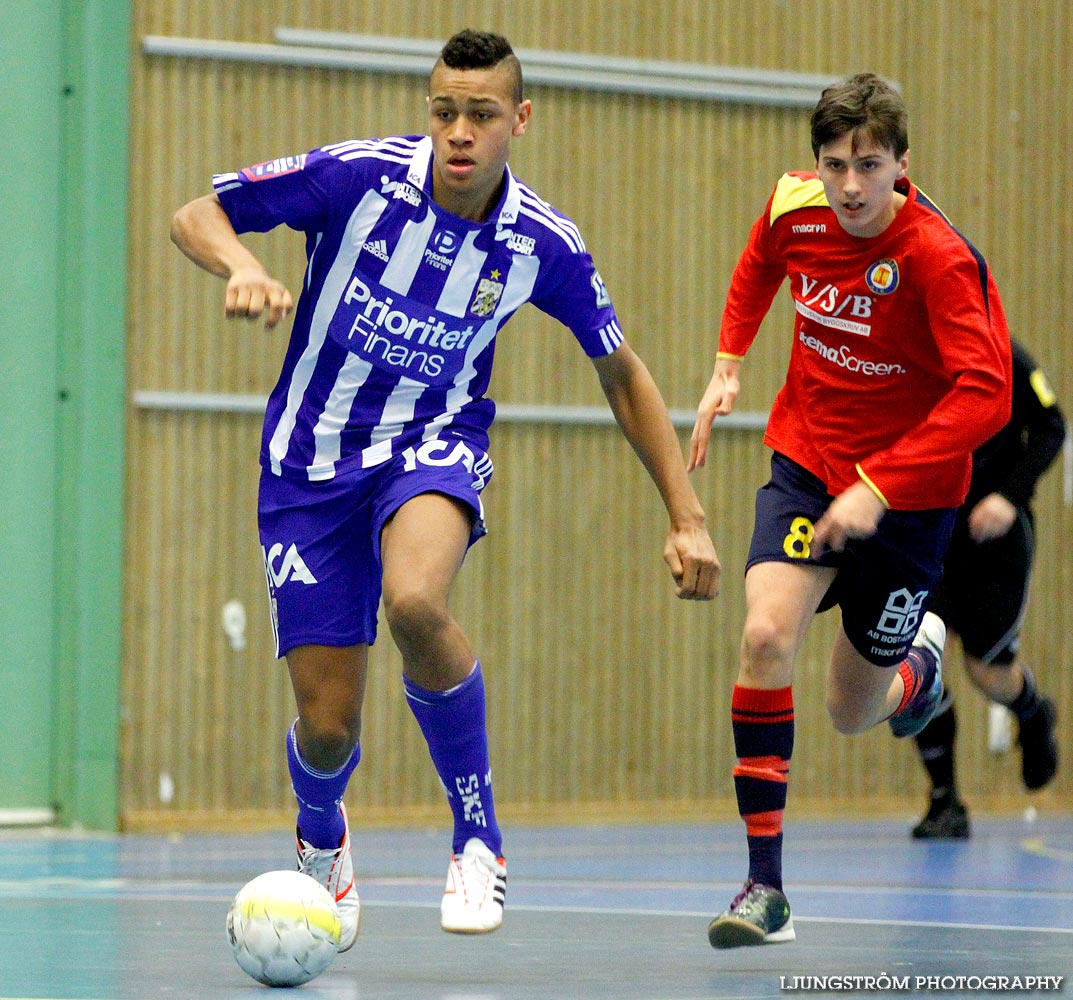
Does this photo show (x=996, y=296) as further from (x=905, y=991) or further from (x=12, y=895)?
(x=12, y=895)

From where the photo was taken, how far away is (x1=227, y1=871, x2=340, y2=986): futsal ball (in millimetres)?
4418

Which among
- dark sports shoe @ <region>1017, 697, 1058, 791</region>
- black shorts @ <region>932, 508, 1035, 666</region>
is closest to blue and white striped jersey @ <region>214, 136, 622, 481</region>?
black shorts @ <region>932, 508, 1035, 666</region>

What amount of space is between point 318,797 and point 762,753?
1.17 m

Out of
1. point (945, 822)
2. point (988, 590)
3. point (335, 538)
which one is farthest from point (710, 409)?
point (945, 822)

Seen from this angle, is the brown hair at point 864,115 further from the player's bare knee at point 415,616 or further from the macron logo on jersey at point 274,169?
the player's bare knee at point 415,616

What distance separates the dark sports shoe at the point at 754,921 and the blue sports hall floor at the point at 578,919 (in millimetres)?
70

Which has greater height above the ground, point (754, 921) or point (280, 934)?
point (280, 934)

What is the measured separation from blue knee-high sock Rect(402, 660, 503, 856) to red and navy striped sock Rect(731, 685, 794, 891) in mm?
680

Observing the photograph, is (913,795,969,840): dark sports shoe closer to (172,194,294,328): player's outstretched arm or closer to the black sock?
the black sock

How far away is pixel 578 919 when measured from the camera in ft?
19.9

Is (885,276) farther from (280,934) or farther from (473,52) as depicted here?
(280,934)

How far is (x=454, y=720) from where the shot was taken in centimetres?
501

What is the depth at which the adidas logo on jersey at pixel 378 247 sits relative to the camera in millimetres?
5047

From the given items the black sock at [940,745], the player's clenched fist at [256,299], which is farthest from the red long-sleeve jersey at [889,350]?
the black sock at [940,745]
